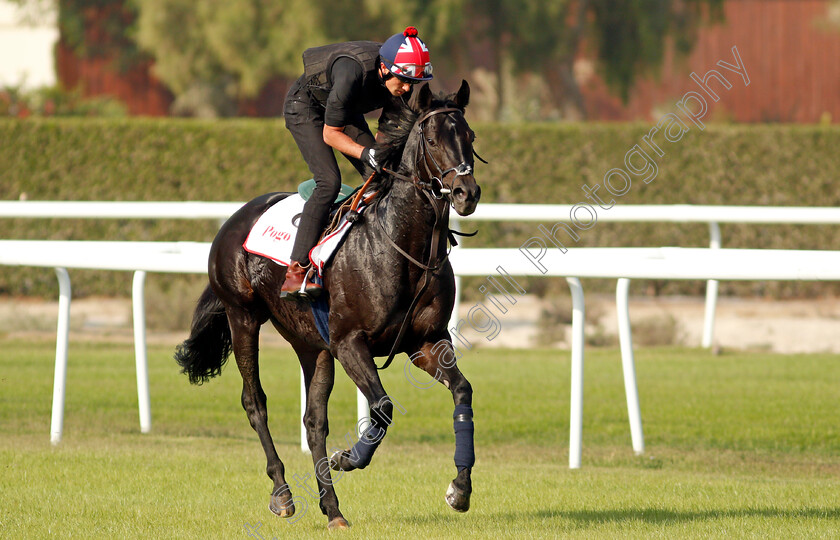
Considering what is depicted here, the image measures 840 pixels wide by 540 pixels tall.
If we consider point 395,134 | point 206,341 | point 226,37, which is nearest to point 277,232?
point 395,134

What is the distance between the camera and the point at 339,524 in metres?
4.67

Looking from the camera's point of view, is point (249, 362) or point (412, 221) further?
point (249, 362)

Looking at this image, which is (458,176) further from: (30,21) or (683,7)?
(30,21)

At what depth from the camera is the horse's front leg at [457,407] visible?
423 cm

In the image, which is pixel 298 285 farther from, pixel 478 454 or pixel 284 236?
pixel 478 454

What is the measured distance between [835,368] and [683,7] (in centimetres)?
1468

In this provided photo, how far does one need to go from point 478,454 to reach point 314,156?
2.22 metres

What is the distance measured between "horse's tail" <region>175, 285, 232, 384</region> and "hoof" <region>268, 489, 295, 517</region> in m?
1.14

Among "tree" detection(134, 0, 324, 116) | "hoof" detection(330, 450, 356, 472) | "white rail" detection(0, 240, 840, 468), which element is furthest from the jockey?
"tree" detection(134, 0, 324, 116)

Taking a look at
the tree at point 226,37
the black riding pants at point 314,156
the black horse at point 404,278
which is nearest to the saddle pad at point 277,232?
the black riding pants at point 314,156

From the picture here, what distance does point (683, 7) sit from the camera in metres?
22.5

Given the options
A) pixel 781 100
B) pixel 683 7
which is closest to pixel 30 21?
pixel 683 7

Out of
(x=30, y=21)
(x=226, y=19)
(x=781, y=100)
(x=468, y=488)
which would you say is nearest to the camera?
(x=468, y=488)

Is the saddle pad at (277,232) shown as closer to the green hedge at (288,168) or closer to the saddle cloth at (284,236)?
the saddle cloth at (284,236)
